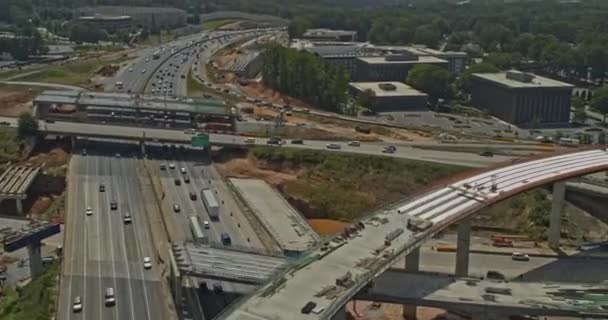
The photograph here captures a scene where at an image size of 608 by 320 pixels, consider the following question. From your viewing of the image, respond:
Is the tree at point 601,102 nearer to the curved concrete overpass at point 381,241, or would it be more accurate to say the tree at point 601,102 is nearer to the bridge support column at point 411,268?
the curved concrete overpass at point 381,241

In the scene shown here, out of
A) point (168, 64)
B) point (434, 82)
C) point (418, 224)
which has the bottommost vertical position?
point (434, 82)

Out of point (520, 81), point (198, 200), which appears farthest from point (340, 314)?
point (520, 81)

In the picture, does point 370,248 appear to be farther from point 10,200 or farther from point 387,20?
point 387,20

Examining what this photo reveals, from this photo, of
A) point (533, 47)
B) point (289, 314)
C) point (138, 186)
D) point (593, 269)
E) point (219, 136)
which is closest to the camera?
point (289, 314)

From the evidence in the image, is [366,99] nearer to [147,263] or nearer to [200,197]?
[200,197]

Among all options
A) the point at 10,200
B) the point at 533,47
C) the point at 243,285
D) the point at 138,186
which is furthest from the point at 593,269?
the point at 533,47

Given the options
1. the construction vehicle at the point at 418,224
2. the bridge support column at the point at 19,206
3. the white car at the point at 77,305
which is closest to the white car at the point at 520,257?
the construction vehicle at the point at 418,224
